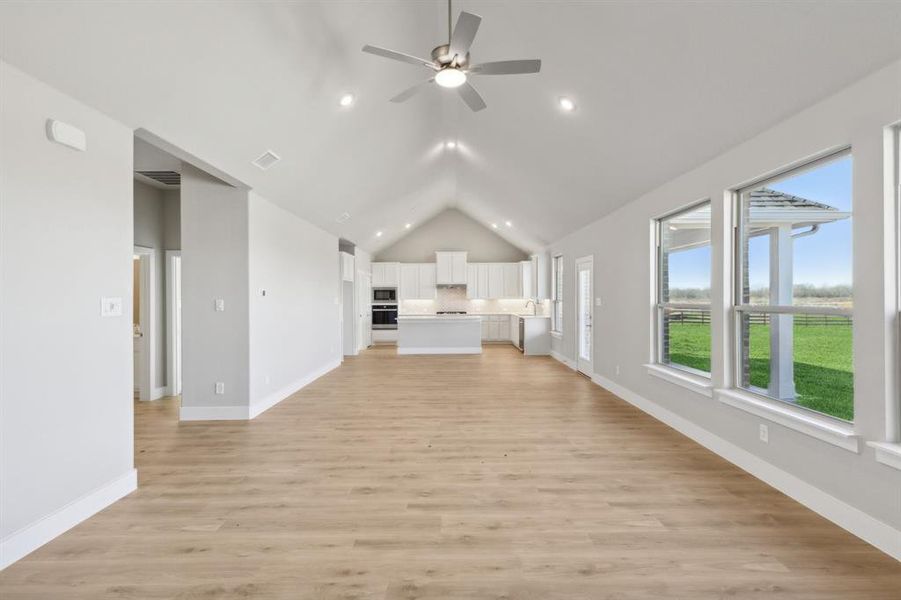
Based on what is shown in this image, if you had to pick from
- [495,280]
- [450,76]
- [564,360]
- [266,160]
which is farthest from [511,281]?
[450,76]

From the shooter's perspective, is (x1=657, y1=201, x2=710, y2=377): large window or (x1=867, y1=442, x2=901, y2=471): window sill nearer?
(x1=867, y1=442, x2=901, y2=471): window sill

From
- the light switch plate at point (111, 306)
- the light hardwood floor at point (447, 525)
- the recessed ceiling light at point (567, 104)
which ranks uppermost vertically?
the recessed ceiling light at point (567, 104)

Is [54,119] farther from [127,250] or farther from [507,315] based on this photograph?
[507,315]

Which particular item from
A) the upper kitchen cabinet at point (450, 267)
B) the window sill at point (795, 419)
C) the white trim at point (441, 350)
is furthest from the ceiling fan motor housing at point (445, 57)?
the upper kitchen cabinet at point (450, 267)

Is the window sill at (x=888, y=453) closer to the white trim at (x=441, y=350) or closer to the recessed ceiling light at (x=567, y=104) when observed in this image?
the recessed ceiling light at (x=567, y=104)

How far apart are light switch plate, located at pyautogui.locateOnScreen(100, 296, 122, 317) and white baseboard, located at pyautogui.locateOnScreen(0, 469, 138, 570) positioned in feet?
3.42

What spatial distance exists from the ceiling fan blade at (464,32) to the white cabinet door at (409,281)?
358 inches

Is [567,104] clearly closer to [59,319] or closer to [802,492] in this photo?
[802,492]

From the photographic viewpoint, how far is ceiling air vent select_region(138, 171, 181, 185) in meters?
4.69

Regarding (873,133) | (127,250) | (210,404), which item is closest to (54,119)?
(127,250)

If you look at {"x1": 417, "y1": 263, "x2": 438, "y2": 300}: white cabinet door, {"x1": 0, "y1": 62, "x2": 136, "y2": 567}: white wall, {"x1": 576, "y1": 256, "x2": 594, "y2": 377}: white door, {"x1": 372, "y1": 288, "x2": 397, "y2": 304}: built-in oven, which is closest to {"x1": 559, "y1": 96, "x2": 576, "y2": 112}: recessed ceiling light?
{"x1": 576, "y1": 256, "x2": 594, "y2": 377}: white door

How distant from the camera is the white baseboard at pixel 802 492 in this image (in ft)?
6.81

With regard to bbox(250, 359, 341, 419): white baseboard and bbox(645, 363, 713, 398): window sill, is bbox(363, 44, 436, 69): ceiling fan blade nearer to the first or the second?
bbox(645, 363, 713, 398): window sill

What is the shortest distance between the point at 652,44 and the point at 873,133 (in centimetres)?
129
